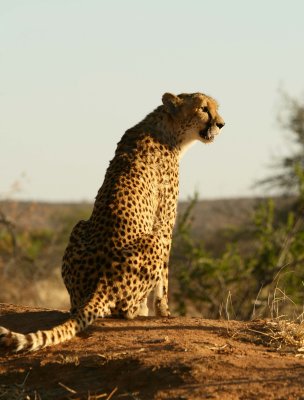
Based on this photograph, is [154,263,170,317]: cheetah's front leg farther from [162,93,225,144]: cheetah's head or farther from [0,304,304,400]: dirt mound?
[162,93,225,144]: cheetah's head

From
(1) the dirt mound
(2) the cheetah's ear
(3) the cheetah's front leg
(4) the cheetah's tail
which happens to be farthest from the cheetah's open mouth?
(4) the cheetah's tail

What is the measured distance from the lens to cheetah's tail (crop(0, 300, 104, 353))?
444 centimetres

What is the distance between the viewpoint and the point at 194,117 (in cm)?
649

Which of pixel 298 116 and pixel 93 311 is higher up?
pixel 298 116

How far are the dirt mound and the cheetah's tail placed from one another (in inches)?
2.1


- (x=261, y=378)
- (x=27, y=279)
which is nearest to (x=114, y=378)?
(x=261, y=378)

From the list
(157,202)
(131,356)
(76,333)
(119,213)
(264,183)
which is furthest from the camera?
(264,183)

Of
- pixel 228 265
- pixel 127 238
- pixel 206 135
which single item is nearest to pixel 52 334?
pixel 127 238

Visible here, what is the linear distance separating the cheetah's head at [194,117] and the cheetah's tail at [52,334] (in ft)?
5.96

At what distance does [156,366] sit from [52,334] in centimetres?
70

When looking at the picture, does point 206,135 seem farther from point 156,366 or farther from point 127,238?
point 156,366

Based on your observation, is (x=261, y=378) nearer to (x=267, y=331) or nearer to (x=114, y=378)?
(x=114, y=378)

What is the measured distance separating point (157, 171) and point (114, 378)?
2.01 m

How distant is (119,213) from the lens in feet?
18.0
